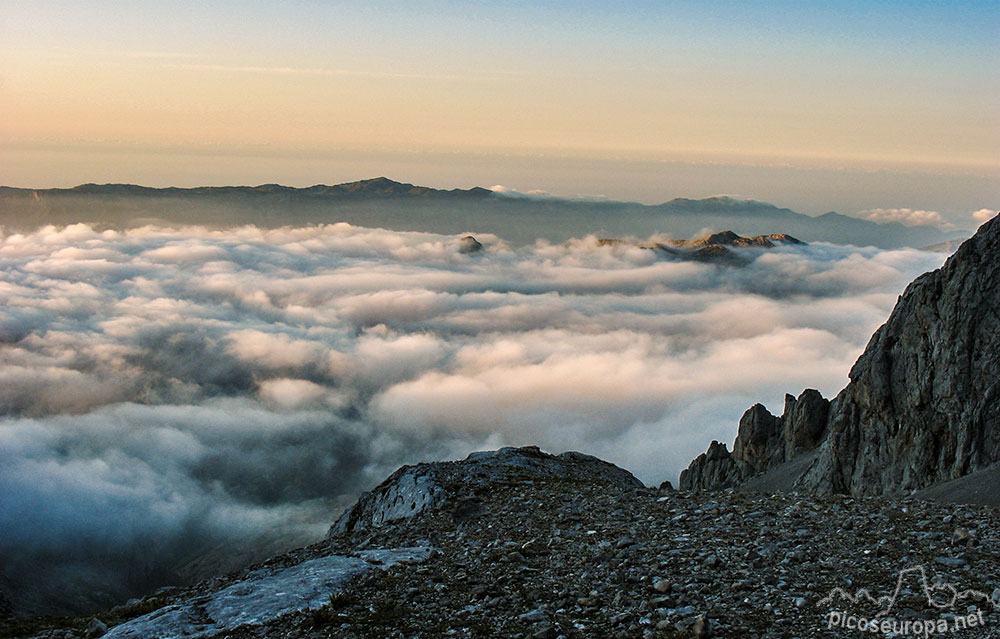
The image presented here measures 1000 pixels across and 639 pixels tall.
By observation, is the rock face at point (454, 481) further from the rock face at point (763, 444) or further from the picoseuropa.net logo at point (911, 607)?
the rock face at point (763, 444)

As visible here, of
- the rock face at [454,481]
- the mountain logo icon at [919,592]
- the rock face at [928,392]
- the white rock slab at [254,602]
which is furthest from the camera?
the rock face at [928,392]

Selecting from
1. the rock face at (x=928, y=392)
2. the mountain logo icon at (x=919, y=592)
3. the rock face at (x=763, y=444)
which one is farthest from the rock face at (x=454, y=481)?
the rock face at (x=763, y=444)

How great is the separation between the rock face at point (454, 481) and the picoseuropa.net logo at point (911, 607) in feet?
42.9

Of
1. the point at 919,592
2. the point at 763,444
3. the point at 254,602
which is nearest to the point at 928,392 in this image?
the point at 763,444

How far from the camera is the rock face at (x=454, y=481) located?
2803 centimetres

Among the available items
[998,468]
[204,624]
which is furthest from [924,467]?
[204,624]

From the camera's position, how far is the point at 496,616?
50.9 ft

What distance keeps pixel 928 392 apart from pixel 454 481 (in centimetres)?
3943

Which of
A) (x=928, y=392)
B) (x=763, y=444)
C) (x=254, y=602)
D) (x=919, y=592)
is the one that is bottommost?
(x=254, y=602)

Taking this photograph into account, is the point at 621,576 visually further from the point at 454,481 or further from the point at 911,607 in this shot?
the point at 454,481

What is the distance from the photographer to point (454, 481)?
99.1 ft

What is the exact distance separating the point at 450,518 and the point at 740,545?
9910 millimetres

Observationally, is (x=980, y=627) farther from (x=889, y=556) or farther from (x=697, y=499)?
(x=697, y=499)

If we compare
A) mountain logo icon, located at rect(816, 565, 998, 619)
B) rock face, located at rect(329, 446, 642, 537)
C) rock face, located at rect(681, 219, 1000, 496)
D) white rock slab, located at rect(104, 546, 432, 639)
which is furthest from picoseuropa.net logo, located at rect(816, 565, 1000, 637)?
rock face, located at rect(681, 219, 1000, 496)
